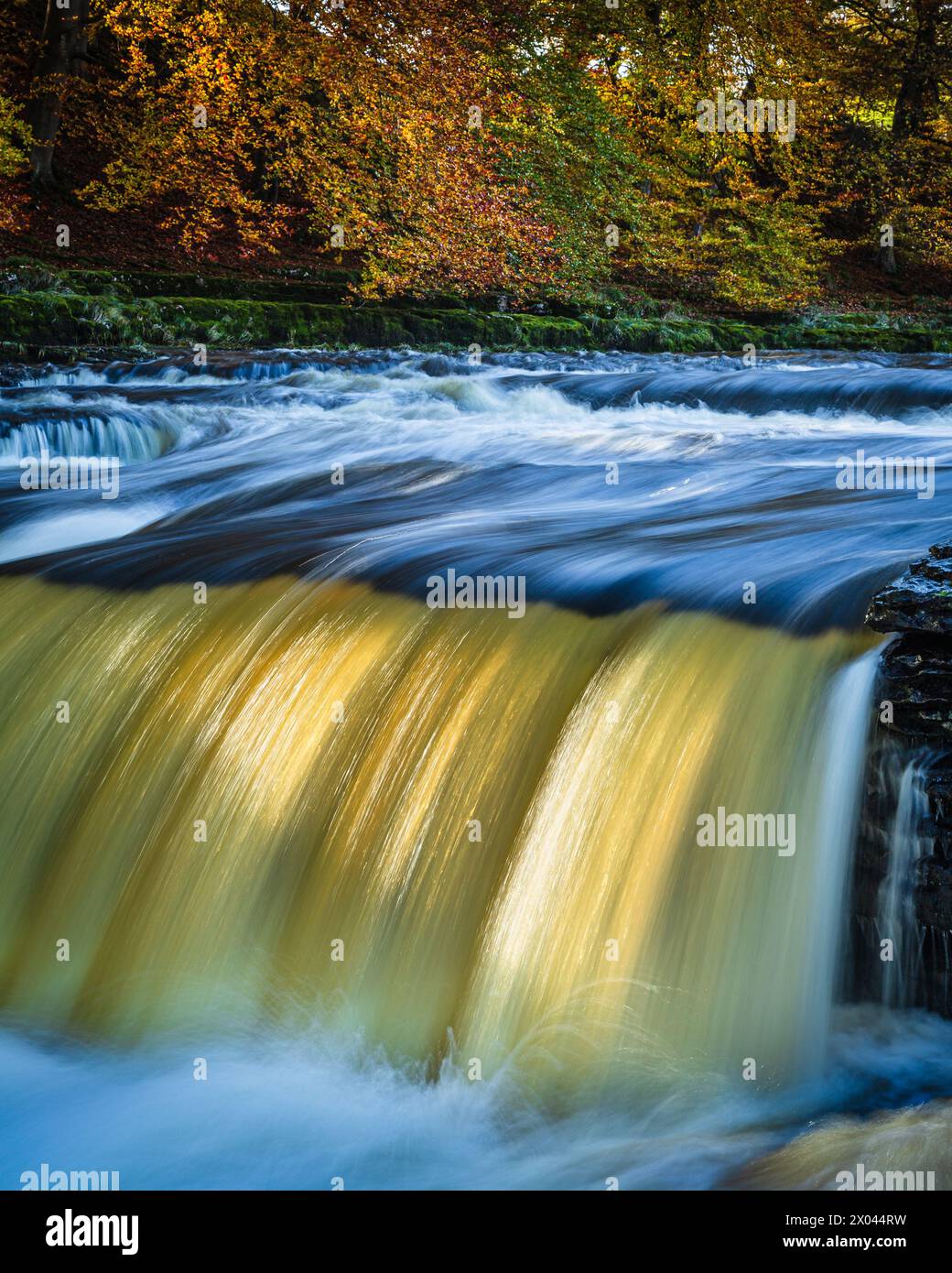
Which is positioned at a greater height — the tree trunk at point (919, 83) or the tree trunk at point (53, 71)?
the tree trunk at point (919, 83)

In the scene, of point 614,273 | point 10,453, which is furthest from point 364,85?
point 10,453

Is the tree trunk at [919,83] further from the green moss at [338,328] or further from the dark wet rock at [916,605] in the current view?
the dark wet rock at [916,605]

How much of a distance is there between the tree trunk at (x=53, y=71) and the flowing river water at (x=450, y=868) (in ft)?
44.3

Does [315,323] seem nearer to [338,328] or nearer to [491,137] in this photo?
[338,328]

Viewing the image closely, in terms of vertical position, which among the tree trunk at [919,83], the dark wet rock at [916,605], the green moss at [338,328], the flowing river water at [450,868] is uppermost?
the tree trunk at [919,83]

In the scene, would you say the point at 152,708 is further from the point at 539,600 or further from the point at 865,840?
the point at 865,840

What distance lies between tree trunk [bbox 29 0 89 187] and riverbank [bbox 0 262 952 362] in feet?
11.5

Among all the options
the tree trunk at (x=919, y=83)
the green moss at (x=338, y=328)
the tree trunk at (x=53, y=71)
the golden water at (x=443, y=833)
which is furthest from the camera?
the tree trunk at (x=919, y=83)

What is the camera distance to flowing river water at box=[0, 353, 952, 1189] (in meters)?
3.17

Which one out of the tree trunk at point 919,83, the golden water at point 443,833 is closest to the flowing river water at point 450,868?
the golden water at point 443,833

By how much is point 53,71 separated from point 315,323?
20.6 ft

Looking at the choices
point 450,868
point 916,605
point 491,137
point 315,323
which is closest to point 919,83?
point 491,137

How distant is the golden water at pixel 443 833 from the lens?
3.34 meters

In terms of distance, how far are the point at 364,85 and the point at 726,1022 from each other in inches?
632
